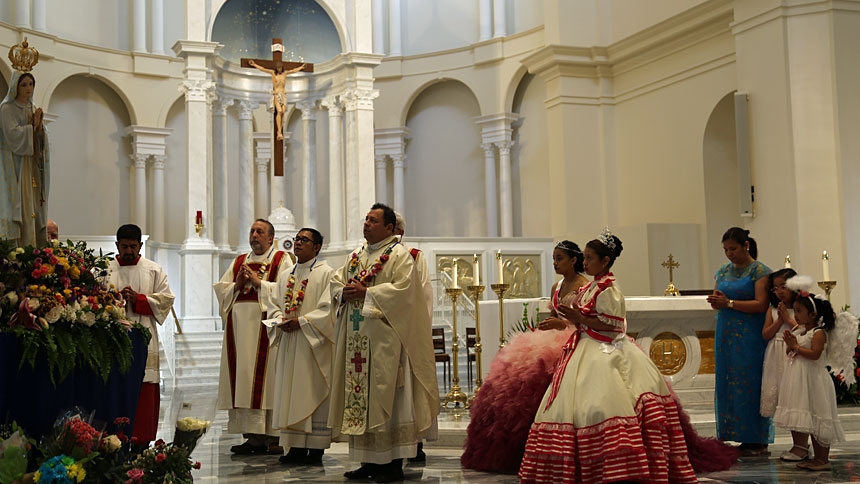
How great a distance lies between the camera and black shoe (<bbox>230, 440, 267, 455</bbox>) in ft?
23.6

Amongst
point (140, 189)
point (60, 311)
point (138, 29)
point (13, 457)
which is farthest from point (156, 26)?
point (13, 457)

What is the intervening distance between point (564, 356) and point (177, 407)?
19.2 ft

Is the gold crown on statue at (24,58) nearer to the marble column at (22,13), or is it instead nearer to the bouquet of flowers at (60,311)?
the bouquet of flowers at (60,311)

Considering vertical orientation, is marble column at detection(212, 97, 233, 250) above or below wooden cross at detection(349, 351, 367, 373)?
above

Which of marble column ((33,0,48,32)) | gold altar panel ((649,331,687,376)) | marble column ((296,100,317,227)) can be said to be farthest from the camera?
marble column ((296,100,317,227))

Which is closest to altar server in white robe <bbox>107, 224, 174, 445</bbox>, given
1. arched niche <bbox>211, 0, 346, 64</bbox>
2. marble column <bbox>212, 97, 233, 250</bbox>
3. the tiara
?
the tiara

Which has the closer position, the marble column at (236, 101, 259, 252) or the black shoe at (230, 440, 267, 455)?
the black shoe at (230, 440, 267, 455)

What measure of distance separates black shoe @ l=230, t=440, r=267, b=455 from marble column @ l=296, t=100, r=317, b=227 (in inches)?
385

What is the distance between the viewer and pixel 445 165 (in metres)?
18.9

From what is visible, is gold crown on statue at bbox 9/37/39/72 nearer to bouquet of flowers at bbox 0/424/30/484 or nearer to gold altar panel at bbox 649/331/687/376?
bouquet of flowers at bbox 0/424/30/484

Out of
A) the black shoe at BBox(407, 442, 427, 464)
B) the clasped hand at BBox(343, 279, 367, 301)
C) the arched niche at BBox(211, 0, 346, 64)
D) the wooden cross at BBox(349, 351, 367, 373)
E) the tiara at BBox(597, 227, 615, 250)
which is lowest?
the black shoe at BBox(407, 442, 427, 464)

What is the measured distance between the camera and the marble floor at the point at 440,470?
577 cm

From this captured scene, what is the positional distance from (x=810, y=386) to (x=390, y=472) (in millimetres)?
2756

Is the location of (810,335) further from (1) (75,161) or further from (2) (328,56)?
(1) (75,161)
